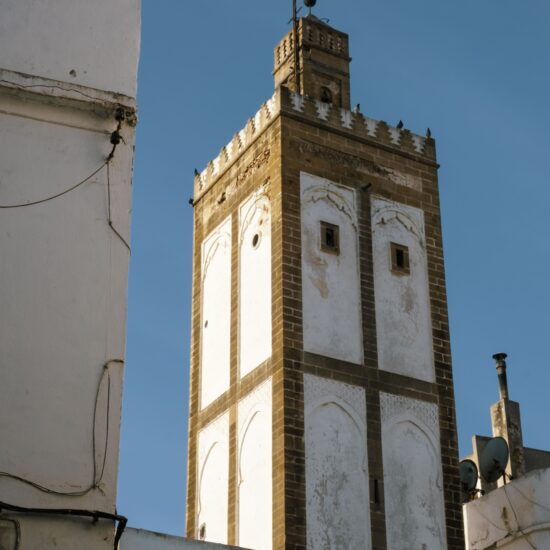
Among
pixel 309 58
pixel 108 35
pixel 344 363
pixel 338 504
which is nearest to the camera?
pixel 108 35

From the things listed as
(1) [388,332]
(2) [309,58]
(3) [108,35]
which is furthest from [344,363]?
(3) [108,35]

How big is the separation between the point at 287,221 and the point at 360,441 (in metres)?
3.79

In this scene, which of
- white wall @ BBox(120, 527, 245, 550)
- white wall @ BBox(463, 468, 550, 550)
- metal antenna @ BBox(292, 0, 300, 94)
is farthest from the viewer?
metal antenna @ BBox(292, 0, 300, 94)

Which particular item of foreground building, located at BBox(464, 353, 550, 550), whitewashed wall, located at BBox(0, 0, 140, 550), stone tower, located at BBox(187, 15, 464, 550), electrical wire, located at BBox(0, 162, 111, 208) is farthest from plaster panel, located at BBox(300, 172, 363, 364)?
electrical wire, located at BBox(0, 162, 111, 208)

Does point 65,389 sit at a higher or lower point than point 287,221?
lower

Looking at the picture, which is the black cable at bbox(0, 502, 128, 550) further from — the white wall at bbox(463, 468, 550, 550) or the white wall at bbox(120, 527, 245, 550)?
the white wall at bbox(463, 468, 550, 550)

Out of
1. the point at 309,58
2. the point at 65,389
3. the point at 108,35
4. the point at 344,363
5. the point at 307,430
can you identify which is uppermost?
the point at 309,58

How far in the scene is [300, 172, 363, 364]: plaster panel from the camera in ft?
68.0

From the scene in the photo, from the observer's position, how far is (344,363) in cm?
2070

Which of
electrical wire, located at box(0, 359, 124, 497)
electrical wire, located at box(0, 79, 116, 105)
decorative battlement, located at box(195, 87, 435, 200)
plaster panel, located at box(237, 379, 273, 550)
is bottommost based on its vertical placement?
electrical wire, located at box(0, 359, 124, 497)

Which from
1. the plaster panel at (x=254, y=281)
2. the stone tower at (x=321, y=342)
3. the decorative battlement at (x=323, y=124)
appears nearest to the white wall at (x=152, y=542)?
the stone tower at (x=321, y=342)

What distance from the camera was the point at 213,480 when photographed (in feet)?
70.4

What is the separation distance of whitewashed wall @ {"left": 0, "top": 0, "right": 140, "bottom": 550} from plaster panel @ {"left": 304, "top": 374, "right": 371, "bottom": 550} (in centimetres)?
1168

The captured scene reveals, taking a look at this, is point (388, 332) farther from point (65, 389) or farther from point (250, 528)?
point (65, 389)
